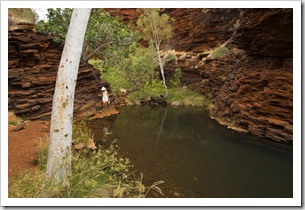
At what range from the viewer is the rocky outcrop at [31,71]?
34.6ft

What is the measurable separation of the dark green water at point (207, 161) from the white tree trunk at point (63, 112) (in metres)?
2.72

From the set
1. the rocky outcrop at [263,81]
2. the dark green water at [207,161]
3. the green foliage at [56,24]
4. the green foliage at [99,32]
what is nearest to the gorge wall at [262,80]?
the rocky outcrop at [263,81]

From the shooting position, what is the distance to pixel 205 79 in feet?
76.6

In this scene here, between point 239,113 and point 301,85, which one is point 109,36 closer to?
point 239,113

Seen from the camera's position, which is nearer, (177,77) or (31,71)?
(31,71)

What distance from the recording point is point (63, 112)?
3391mm

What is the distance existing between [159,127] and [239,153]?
494 cm

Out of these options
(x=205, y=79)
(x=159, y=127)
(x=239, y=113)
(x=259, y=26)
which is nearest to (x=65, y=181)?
(x=159, y=127)

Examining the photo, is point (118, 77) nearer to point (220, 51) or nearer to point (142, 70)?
point (142, 70)

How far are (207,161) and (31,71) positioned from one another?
10.1 meters

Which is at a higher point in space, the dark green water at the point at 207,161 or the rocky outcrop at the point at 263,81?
the rocky outcrop at the point at 263,81

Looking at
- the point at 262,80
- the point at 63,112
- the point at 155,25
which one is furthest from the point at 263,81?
the point at 155,25

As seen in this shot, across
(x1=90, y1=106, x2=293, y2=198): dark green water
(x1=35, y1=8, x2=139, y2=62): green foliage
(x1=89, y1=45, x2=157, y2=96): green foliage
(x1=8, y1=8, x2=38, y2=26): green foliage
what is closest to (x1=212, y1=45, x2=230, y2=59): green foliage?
(x1=89, y1=45, x2=157, y2=96): green foliage

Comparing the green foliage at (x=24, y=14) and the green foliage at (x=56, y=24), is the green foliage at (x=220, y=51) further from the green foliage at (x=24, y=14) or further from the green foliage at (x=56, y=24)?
the green foliage at (x=24, y=14)
